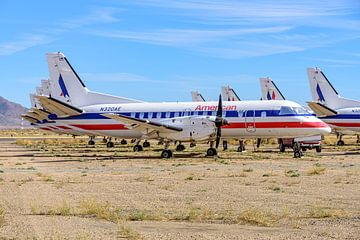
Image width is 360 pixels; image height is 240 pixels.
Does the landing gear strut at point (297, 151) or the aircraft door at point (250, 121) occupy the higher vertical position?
the aircraft door at point (250, 121)

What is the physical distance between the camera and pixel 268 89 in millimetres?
62750

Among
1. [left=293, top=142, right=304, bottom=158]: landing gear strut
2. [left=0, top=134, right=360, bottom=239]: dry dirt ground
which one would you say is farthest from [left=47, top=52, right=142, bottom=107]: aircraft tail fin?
[left=0, top=134, right=360, bottom=239]: dry dirt ground

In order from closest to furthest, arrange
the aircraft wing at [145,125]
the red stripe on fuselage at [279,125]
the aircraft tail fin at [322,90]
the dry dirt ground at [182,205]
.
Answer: the dry dirt ground at [182,205]
the aircraft wing at [145,125]
the red stripe on fuselage at [279,125]
the aircraft tail fin at [322,90]

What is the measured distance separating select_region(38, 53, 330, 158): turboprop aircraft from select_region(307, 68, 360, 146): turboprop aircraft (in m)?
14.4

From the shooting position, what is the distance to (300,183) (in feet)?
65.5

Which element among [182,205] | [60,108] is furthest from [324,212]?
[60,108]

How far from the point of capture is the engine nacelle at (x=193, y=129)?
35.0m

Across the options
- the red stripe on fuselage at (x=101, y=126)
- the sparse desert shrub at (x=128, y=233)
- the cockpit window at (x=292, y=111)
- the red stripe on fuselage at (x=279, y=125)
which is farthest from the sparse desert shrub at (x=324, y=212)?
the red stripe on fuselage at (x=101, y=126)

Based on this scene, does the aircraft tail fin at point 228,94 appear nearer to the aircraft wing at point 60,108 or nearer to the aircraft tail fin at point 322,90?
the aircraft tail fin at point 322,90

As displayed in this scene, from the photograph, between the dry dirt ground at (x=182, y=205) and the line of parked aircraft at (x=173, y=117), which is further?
the line of parked aircraft at (x=173, y=117)

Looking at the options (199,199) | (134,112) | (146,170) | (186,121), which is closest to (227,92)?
(134,112)

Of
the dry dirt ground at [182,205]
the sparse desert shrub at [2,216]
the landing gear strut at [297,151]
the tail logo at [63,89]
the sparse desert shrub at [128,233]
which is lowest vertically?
the sparse desert shrub at [2,216]

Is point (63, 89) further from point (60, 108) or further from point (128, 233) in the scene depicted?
point (128, 233)

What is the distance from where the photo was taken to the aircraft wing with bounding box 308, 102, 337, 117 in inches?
1986
